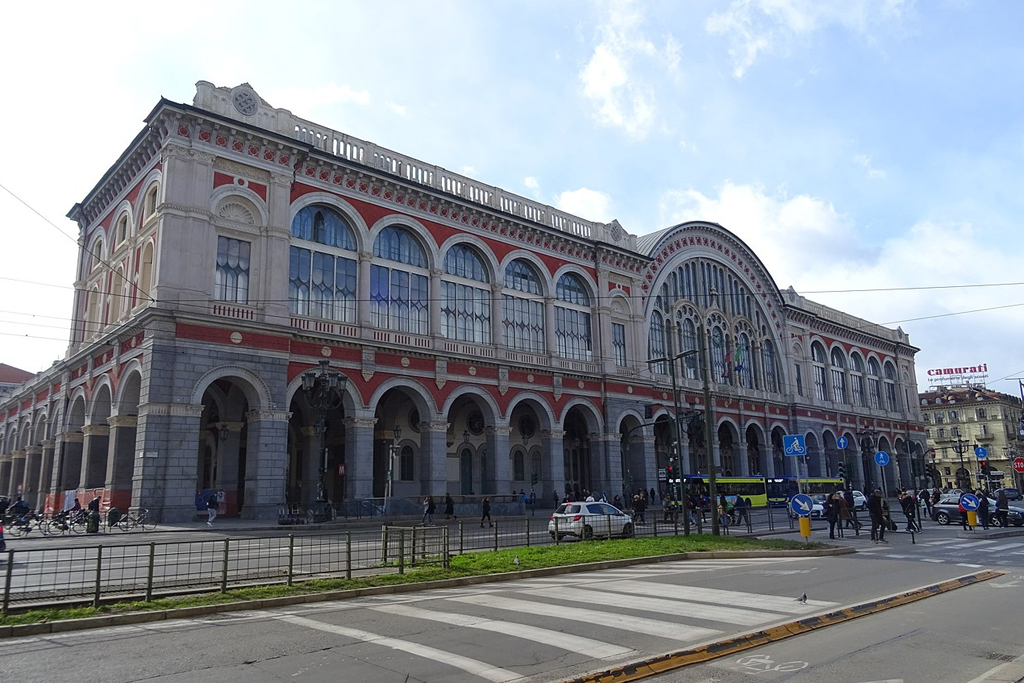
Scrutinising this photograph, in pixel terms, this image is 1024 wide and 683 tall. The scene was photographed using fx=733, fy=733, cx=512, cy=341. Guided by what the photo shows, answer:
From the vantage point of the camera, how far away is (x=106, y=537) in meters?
23.2

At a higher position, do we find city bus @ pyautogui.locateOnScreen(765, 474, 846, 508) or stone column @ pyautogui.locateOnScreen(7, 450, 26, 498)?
stone column @ pyautogui.locateOnScreen(7, 450, 26, 498)

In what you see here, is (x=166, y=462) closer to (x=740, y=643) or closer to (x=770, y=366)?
(x=740, y=643)

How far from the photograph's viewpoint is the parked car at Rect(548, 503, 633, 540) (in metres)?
24.4

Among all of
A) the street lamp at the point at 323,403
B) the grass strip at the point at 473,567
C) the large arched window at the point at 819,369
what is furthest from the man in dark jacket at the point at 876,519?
the large arched window at the point at 819,369

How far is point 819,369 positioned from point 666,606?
63.1m

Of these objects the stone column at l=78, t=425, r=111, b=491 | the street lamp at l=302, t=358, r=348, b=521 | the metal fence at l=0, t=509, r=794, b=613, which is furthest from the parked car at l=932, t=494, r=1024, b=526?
the stone column at l=78, t=425, r=111, b=491

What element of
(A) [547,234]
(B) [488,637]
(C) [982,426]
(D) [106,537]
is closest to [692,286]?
(A) [547,234]

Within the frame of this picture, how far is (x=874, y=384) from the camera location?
7625 centimetres

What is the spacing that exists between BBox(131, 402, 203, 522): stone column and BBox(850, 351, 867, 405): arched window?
6291 centimetres

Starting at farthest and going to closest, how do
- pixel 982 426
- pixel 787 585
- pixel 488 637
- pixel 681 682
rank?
1. pixel 982 426
2. pixel 787 585
3. pixel 488 637
4. pixel 681 682

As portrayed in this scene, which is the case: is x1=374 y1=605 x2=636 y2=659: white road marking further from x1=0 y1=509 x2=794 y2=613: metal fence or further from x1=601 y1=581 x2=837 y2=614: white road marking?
x1=601 y1=581 x2=837 y2=614: white road marking

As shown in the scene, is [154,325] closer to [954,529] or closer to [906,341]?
[954,529]

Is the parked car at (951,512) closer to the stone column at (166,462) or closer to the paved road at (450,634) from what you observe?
the paved road at (450,634)

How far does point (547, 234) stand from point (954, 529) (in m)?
25.9
